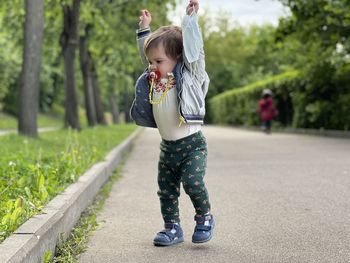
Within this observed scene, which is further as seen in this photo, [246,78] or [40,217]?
[246,78]

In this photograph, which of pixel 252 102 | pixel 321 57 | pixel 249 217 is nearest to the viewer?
pixel 249 217

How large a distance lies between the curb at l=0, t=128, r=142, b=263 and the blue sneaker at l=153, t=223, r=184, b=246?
0.70 metres

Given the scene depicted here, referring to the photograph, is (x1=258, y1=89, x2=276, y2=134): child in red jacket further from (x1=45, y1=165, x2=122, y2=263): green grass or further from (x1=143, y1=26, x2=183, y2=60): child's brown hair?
(x1=143, y1=26, x2=183, y2=60): child's brown hair

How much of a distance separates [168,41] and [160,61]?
0.15 m

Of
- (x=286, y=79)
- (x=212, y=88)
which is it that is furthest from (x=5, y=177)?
(x=212, y=88)

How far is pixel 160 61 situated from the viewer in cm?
407

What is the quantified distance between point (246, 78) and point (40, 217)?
55.3 metres

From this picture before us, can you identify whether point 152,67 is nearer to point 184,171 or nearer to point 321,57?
point 184,171

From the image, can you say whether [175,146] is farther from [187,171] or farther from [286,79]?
[286,79]

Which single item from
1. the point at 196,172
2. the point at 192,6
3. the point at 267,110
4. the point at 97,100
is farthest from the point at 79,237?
the point at 97,100

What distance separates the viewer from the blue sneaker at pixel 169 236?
13.8 ft

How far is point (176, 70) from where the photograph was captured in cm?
408

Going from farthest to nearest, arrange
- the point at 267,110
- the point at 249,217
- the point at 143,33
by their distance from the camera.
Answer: the point at 267,110
the point at 249,217
the point at 143,33

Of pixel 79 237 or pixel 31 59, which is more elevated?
pixel 31 59
